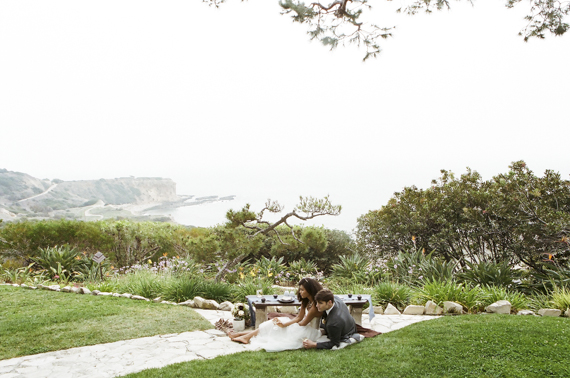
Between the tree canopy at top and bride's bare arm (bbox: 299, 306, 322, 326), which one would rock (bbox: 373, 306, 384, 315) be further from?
the tree canopy at top

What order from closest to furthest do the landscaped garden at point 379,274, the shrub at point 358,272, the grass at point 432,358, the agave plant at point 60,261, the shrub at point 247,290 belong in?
the grass at point 432,358 < the landscaped garden at point 379,274 < the shrub at point 247,290 < the shrub at point 358,272 < the agave plant at point 60,261

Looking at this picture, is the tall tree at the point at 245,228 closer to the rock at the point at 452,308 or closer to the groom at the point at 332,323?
the rock at the point at 452,308

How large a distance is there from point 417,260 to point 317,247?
2975mm

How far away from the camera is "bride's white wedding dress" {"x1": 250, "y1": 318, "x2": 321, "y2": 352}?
4.16 m

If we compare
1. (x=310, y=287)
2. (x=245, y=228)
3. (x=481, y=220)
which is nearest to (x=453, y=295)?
(x=481, y=220)

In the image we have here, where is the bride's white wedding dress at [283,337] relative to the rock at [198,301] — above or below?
above

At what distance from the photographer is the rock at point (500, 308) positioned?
5223 millimetres

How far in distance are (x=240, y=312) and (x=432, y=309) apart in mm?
2742

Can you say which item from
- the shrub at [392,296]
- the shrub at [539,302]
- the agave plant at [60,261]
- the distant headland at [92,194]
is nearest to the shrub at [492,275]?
the shrub at [539,302]

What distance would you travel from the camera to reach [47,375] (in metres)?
3.58

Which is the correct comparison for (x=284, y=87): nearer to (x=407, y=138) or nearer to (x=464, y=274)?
(x=407, y=138)

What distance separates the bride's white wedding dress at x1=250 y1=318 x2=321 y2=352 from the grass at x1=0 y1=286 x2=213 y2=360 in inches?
39.9

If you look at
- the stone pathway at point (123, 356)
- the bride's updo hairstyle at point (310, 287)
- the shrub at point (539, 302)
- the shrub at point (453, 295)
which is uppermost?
the bride's updo hairstyle at point (310, 287)

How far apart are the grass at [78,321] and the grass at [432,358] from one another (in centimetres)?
143
